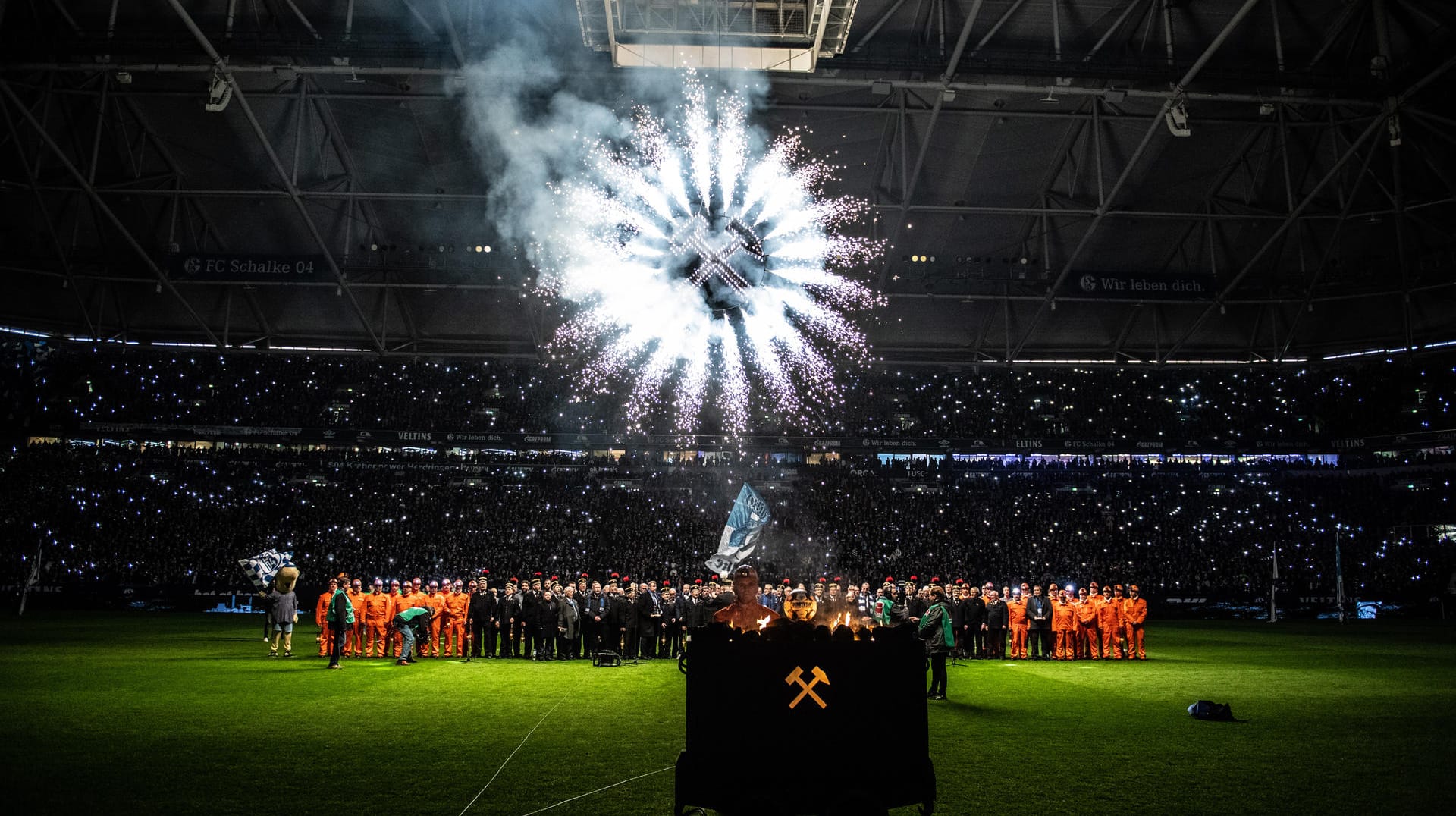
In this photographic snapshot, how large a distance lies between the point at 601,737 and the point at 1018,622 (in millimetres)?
11170

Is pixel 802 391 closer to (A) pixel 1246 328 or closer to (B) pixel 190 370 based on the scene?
(A) pixel 1246 328

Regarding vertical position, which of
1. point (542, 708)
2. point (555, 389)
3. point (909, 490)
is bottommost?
point (542, 708)

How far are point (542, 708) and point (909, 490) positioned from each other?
2261 centimetres

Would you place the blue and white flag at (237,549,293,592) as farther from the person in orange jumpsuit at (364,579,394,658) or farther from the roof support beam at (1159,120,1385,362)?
the roof support beam at (1159,120,1385,362)

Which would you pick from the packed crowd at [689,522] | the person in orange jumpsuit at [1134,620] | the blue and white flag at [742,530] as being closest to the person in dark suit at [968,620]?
the person in orange jumpsuit at [1134,620]

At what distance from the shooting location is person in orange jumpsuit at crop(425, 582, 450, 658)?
54.6ft

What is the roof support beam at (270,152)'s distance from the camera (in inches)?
579

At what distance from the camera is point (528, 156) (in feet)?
62.6

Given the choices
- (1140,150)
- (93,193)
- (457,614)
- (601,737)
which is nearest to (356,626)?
(457,614)

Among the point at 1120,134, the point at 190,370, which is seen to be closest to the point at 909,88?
the point at 1120,134

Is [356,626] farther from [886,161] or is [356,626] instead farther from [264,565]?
[886,161]

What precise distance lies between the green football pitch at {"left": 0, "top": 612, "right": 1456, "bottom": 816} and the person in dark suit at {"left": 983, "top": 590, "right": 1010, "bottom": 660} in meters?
2.12

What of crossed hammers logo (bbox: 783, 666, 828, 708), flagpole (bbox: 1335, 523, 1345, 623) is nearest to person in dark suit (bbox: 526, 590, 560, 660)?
crossed hammers logo (bbox: 783, 666, 828, 708)

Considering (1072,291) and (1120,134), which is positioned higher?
(1120,134)
